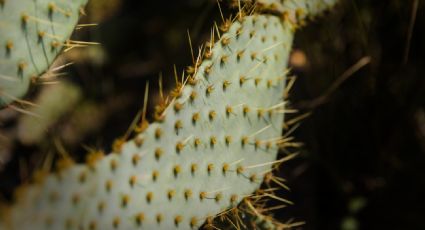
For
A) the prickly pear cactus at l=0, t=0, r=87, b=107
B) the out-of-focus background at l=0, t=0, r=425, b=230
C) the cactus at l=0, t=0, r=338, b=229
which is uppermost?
the prickly pear cactus at l=0, t=0, r=87, b=107

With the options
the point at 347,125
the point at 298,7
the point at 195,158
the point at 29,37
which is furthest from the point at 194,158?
the point at 347,125

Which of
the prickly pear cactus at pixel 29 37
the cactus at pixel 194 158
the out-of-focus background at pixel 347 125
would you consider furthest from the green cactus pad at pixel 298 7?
the prickly pear cactus at pixel 29 37

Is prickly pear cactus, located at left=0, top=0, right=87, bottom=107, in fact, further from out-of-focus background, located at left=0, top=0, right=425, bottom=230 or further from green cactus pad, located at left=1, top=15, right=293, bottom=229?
out-of-focus background, located at left=0, top=0, right=425, bottom=230

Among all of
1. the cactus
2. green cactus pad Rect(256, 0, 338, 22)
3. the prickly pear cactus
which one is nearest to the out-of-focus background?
green cactus pad Rect(256, 0, 338, 22)

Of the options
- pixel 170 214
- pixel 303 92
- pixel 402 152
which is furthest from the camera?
pixel 303 92

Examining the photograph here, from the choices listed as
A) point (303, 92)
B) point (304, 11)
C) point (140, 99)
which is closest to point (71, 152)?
point (140, 99)

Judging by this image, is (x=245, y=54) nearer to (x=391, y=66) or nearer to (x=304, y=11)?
(x=304, y=11)

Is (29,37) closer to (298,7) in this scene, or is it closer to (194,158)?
(194,158)

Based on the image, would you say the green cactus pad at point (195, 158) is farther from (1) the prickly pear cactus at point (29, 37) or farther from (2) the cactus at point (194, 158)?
(1) the prickly pear cactus at point (29, 37)
